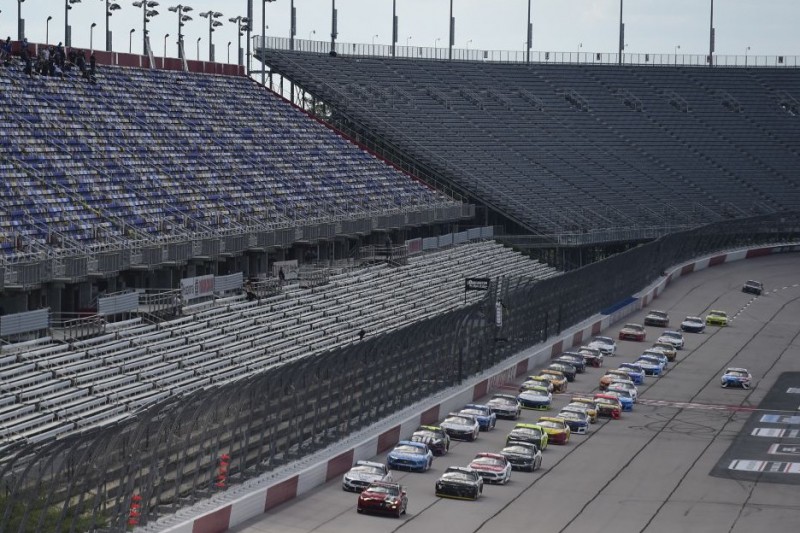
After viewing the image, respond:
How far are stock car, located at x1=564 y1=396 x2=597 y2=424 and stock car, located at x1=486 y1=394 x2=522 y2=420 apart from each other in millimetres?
1767

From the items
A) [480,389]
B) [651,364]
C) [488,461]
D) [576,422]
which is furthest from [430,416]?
[651,364]

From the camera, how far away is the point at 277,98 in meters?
92.8

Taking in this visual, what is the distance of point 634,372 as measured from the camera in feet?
200

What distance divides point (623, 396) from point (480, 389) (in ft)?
17.0

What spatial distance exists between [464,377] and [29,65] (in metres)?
25.4

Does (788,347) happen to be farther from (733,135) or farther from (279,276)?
(733,135)

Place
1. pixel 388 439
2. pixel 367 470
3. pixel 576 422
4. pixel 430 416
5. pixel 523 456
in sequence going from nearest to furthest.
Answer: pixel 367 470, pixel 523 456, pixel 388 439, pixel 430 416, pixel 576 422

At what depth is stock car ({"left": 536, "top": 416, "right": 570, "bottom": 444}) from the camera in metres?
48.4

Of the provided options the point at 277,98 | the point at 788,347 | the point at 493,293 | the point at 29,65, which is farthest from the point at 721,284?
the point at 29,65

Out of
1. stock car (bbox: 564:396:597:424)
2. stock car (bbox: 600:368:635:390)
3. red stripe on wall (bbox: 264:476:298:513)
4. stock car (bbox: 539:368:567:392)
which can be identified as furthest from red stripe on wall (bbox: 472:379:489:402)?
red stripe on wall (bbox: 264:476:298:513)

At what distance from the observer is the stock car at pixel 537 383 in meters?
56.1

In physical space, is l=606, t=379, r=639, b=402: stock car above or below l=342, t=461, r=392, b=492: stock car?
below

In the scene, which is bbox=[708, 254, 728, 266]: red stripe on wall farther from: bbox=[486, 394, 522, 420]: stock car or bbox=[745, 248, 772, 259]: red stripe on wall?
bbox=[486, 394, 522, 420]: stock car

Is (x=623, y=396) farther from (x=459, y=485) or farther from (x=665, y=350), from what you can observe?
(x=459, y=485)
